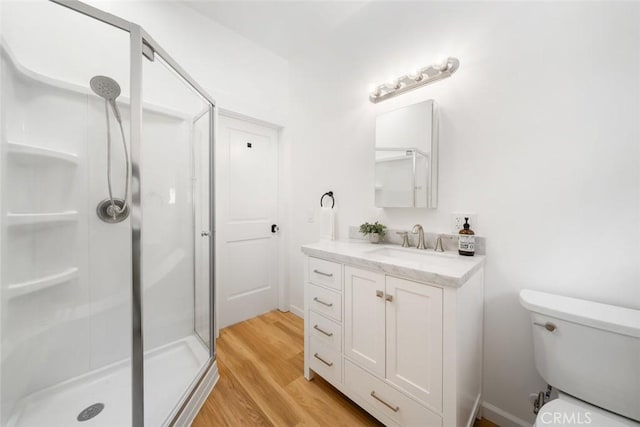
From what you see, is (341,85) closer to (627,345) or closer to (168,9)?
(168,9)

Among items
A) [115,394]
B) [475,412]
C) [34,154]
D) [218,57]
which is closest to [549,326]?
[475,412]

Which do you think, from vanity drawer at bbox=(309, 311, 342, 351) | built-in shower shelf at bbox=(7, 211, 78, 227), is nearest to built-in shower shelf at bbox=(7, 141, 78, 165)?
built-in shower shelf at bbox=(7, 211, 78, 227)

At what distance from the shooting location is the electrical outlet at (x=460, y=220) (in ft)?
4.43

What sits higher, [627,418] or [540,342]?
[540,342]

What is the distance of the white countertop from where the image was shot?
993mm

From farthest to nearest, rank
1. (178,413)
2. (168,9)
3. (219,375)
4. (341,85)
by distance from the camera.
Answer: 1. (341,85)
2. (168,9)
3. (219,375)
4. (178,413)

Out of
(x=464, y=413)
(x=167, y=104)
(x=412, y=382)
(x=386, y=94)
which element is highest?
(x=386, y=94)

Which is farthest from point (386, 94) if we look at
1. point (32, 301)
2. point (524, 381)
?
point (32, 301)

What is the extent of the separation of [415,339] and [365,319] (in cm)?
27

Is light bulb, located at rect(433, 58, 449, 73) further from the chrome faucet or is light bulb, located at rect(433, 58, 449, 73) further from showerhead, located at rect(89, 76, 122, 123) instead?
showerhead, located at rect(89, 76, 122, 123)

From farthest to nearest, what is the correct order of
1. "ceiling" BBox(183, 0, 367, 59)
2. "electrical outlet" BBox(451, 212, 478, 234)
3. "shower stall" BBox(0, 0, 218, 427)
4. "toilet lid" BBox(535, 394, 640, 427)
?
1. "ceiling" BBox(183, 0, 367, 59)
2. "electrical outlet" BBox(451, 212, 478, 234)
3. "shower stall" BBox(0, 0, 218, 427)
4. "toilet lid" BBox(535, 394, 640, 427)

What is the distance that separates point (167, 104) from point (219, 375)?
5.92ft

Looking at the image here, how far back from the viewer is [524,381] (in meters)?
1.21

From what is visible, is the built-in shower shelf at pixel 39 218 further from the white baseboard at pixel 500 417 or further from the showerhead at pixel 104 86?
the white baseboard at pixel 500 417
